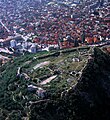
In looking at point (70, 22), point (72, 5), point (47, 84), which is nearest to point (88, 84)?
point (47, 84)

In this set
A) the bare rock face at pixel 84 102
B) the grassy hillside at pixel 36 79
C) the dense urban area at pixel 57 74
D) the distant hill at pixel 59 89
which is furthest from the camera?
the grassy hillside at pixel 36 79

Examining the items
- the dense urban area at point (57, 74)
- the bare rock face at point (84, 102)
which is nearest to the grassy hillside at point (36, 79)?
the dense urban area at point (57, 74)

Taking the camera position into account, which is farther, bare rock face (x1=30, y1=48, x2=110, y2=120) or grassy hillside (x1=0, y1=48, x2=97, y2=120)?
grassy hillside (x1=0, y1=48, x2=97, y2=120)

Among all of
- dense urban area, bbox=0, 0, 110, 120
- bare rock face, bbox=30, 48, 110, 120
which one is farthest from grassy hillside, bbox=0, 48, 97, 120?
bare rock face, bbox=30, 48, 110, 120

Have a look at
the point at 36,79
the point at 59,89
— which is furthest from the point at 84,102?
the point at 36,79

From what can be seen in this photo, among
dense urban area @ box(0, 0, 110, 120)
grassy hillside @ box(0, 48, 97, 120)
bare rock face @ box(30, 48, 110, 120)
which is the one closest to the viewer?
bare rock face @ box(30, 48, 110, 120)

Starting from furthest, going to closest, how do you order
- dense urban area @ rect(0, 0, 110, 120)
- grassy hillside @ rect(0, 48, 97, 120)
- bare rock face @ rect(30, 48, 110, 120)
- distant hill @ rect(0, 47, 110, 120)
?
grassy hillside @ rect(0, 48, 97, 120), dense urban area @ rect(0, 0, 110, 120), distant hill @ rect(0, 47, 110, 120), bare rock face @ rect(30, 48, 110, 120)

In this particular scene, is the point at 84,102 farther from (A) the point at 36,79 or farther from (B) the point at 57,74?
(A) the point at 36,79

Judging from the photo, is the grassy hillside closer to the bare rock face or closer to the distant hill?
the distant hill

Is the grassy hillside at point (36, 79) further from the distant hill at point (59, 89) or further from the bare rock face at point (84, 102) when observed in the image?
the bare rock face at point (84, 102)

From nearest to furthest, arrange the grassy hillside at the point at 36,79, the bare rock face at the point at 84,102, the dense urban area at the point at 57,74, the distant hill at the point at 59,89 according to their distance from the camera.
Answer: the bare rock face at the point at 84,102, the distant hill at the point at 59,89, the dense urban area at the point at 57,74, the grassy hillside at the point at 36,79

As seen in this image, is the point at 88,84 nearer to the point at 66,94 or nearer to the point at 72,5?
the point at 66,94
